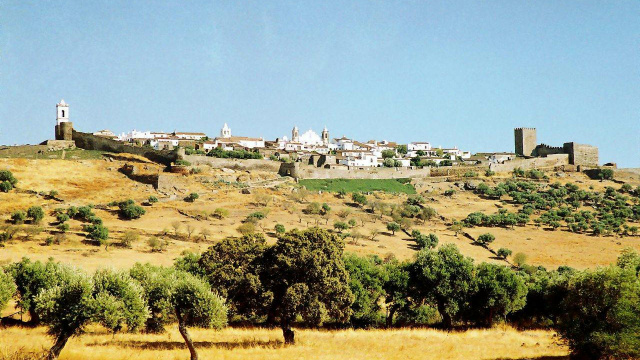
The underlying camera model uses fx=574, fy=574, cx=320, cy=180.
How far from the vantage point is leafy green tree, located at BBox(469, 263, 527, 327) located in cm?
3006

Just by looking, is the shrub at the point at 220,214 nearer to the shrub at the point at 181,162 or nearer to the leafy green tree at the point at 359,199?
the shrub at the point at 181,162

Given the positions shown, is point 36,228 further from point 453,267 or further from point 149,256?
point 453,267

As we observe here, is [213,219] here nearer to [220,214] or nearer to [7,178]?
[220,214]

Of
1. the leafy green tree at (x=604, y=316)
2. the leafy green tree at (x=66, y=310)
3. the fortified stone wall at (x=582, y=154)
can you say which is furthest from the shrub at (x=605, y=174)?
the leafy green tree at (x=66, y=310)

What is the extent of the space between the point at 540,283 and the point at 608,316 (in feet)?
47.4

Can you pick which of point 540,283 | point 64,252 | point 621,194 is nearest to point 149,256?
point 64,252

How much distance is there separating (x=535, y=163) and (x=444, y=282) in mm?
79272

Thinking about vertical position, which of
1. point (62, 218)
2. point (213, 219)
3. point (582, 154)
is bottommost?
point (213, 219)

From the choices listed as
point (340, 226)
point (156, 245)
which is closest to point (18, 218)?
point (156, 245)

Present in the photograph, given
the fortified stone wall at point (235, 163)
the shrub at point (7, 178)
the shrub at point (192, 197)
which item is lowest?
the shrub at point (192, 197)

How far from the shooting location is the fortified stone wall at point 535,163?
10012cm

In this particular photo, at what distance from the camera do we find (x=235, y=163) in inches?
3248

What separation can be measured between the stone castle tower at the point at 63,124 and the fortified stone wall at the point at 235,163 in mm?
22744

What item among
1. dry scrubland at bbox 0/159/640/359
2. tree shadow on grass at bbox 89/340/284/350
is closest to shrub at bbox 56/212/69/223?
dry scrubland at bbox 0/159/640/359
